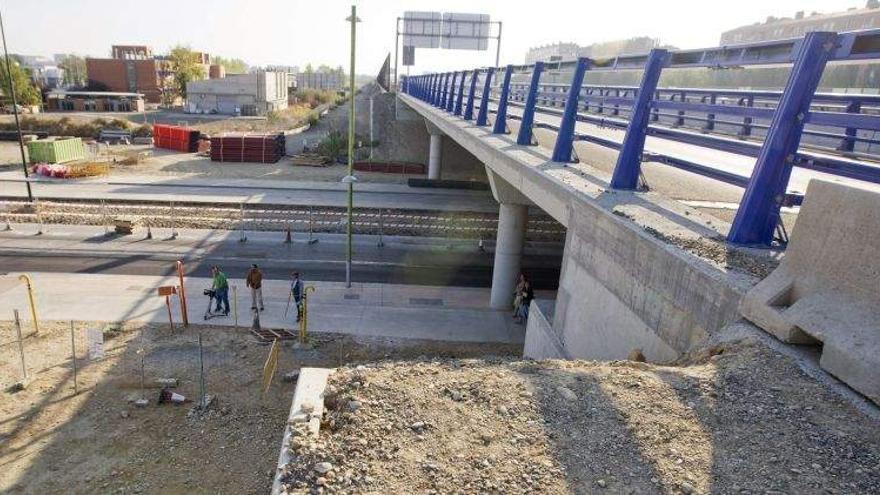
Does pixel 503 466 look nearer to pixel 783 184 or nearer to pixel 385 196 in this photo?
pixel 783 184

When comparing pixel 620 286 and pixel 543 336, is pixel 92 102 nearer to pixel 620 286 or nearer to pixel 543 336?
pixel 543 336

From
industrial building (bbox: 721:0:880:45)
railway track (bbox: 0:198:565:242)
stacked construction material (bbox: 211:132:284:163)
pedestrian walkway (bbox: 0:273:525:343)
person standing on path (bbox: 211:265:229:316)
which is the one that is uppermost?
industrial building (bbox: 721:0:880:45)

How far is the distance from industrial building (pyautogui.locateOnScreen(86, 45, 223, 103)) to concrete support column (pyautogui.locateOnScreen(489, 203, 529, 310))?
100836mm

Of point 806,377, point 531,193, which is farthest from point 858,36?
point 531,193

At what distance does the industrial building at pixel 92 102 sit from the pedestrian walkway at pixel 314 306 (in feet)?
249

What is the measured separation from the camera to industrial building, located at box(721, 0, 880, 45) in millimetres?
53050

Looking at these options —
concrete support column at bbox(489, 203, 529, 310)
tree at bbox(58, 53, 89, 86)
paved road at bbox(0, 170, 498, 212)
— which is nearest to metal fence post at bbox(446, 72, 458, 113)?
paved road at bbox(0, 170, 498, 212)

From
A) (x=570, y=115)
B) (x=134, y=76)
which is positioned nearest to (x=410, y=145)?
(x=570, y=115)

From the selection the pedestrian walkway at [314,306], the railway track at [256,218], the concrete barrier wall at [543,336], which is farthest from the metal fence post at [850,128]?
the railway track at [256,218]

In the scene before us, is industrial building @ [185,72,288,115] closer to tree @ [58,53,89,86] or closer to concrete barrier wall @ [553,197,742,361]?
concrete barrier wall @ [553,197,742,361]

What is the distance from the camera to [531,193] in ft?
33.8

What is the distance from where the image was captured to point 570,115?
398 inches

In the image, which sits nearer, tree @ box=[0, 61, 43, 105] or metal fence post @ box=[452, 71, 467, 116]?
metal fence post @ box=[452, 71, 467, 116]

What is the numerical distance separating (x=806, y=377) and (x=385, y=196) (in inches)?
1113
